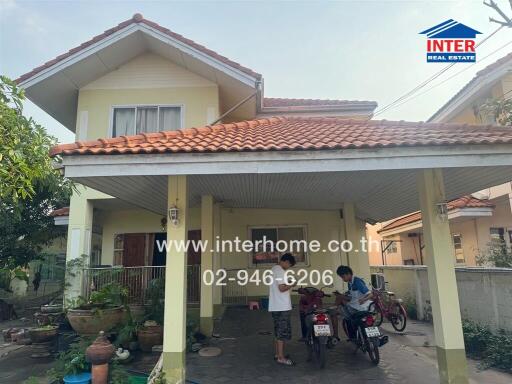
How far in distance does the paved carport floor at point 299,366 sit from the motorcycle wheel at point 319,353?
0.10 meters

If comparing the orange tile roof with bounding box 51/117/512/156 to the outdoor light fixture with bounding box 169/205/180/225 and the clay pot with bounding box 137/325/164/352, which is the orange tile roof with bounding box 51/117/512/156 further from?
the clay pot with bounding box 137/325/164/352

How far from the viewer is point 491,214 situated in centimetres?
1106

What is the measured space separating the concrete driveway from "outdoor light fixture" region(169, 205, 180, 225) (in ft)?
7.45

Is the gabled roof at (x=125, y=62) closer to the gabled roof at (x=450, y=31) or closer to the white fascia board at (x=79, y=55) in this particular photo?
the white fascia board at (x=79, y=55)

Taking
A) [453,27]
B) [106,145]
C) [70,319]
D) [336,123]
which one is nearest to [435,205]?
[336,123]

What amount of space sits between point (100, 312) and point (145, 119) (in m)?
5.25

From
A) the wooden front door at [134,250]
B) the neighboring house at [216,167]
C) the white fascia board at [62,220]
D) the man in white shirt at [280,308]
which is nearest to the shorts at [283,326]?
the man in white shirt at [280,308]

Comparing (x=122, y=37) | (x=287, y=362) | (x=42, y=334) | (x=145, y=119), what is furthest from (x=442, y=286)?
(x=122, y=37)

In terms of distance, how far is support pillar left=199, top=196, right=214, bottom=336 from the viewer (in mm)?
7424

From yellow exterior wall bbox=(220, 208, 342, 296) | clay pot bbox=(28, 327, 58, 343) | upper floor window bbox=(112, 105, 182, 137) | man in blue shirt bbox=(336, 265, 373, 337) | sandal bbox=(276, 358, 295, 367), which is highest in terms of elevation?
upper floor window bbox=(112, 105, 182, 137)

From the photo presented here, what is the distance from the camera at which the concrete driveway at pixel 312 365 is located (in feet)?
16.5

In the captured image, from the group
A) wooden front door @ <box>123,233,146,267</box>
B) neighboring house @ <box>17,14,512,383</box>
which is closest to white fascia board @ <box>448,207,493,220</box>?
neighboring house @ <box>17,14,512,383</box>

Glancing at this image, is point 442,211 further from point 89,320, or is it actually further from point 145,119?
point 145,119

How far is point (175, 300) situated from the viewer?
15.0 ft
